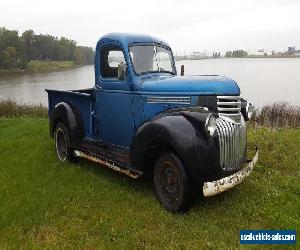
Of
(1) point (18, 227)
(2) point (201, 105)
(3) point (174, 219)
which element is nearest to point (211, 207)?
(3) point (174, 219)

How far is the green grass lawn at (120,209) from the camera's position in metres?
4.71

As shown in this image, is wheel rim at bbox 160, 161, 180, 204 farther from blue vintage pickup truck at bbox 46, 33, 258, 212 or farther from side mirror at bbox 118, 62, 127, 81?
side mirror at bbox 118, 62, 127, 81

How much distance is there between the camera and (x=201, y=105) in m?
5.41

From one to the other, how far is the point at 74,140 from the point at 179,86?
8.84ft

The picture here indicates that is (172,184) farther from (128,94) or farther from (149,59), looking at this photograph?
(149,59)

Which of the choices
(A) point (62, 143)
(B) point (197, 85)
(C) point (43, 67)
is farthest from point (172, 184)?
(C) point (43, 67)

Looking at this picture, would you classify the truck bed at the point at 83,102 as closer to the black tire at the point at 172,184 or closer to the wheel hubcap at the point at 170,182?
the black tire at the point at 172,184

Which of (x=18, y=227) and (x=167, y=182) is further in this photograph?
(x=167, y=182)

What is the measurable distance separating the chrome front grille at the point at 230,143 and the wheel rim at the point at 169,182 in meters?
0.66

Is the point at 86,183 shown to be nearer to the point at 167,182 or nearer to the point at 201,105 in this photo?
the point at 167,182

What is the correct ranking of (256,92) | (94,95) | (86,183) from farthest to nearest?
(256,92) → (94,95) → (86,183)

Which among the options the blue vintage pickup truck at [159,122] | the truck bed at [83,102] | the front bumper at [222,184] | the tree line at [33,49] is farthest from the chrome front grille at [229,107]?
the tree line at [33,49]

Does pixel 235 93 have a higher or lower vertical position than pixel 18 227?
higher

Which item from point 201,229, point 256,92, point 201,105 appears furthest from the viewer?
point 256,92
